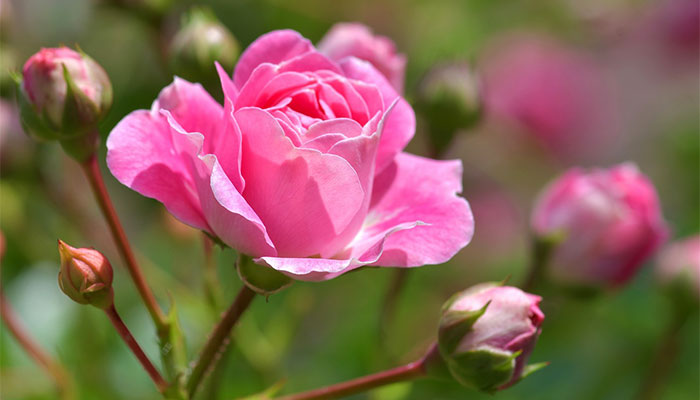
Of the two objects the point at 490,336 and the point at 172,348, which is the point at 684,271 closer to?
the point at 490,336

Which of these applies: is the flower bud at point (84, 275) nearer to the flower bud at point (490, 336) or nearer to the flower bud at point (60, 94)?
the flower bud at point (60, 94)

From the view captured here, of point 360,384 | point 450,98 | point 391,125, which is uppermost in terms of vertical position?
point 391,125

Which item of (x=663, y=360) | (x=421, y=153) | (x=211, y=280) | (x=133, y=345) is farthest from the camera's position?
(x=421, y=153)

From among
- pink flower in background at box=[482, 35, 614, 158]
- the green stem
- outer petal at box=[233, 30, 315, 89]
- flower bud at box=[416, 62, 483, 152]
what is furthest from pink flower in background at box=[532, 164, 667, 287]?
pink flower in background at box=[482, 35, 614, 158]

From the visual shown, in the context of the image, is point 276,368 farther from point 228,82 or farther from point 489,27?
point 489,27

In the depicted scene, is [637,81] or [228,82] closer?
[228,82]

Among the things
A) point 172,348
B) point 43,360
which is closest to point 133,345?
point 172,348

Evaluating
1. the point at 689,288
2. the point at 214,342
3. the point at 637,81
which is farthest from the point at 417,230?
the point at 637,81
